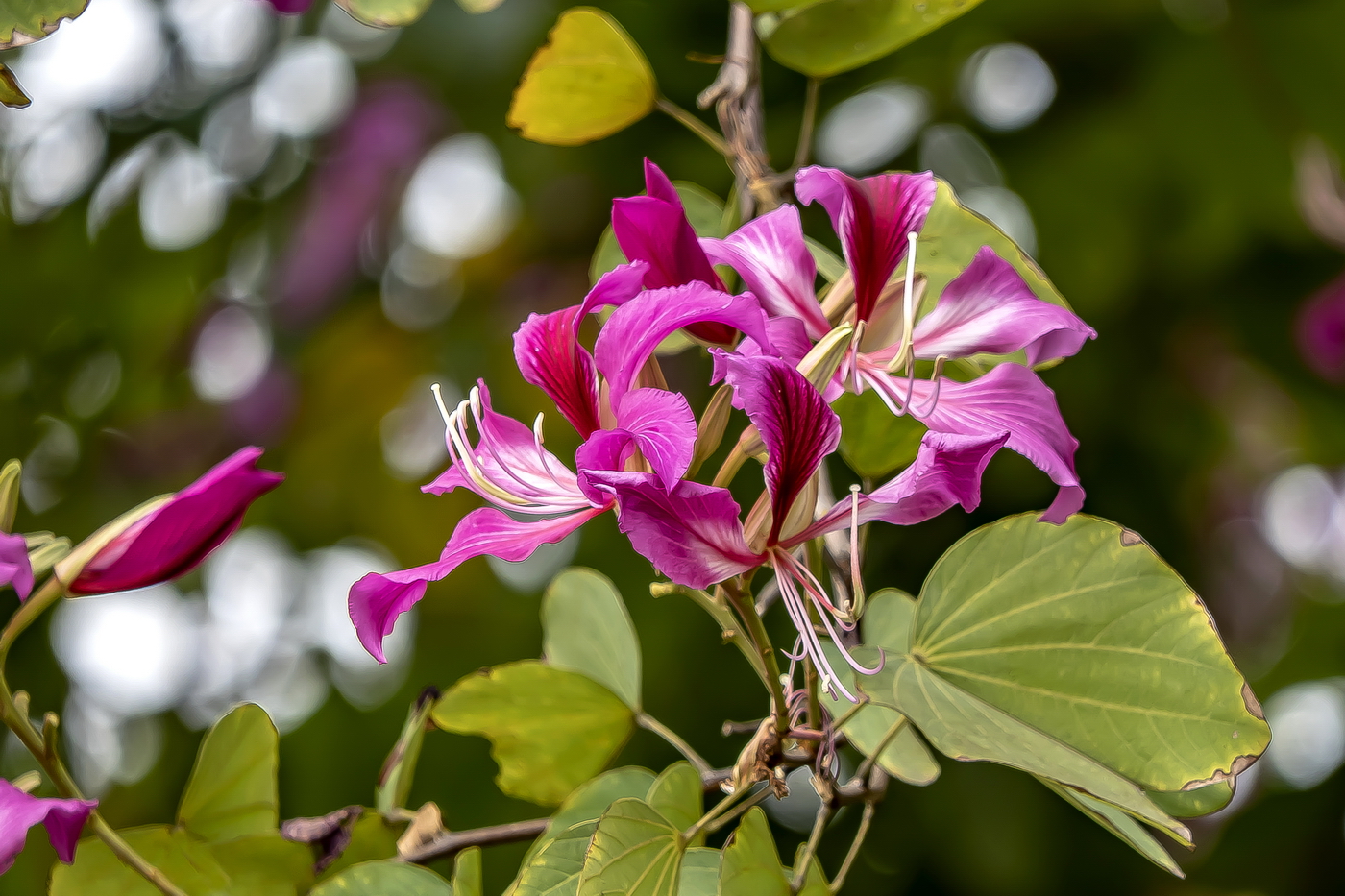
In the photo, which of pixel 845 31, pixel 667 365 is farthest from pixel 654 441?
pixel 667 365

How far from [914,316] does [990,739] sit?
195mm

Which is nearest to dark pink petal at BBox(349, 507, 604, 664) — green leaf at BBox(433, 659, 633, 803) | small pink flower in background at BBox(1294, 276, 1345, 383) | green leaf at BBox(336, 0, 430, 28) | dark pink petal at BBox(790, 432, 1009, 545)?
dark pink petal at BBox(790, 432, 1009, 545)

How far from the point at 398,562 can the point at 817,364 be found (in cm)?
140

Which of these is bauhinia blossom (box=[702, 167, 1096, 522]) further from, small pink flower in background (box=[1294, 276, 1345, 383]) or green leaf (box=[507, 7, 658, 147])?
small pink flower in background (box=[1294, 276, 1345, 383])

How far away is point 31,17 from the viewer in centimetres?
55

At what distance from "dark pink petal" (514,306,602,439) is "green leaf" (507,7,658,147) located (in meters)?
0.30

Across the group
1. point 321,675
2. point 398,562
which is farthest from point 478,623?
point 321,675

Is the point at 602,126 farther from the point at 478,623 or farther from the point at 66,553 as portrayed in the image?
the point at 478,623

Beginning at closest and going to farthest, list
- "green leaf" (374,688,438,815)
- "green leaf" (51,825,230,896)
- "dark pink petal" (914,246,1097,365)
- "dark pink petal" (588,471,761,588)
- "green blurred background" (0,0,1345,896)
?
"dark pink petal" (588,471,761,588), "dark pink petal" (914,246,1097,365), "green leaf" (51,825,230,896), "green leaf" (374,688,438,815), "green blurred background" (0,0,1345,896)

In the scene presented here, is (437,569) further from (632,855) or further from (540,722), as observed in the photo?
(540,722)

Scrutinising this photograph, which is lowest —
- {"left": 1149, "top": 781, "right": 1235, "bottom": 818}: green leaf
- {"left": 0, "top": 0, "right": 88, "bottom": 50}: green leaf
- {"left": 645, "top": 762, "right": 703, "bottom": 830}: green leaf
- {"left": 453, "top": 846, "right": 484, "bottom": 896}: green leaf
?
{"left": 453, "top": 846, "right": 484, "bottom": 896}: green leaf

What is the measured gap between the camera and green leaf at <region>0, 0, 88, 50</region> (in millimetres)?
544

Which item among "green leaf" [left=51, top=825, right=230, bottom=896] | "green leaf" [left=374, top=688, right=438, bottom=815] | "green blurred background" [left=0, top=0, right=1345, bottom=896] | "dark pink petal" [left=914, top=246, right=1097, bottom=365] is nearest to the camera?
"dark pink petal" [left=914, top=246, right=1097, bottom=365]

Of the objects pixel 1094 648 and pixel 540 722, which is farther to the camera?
pixel 540 722
